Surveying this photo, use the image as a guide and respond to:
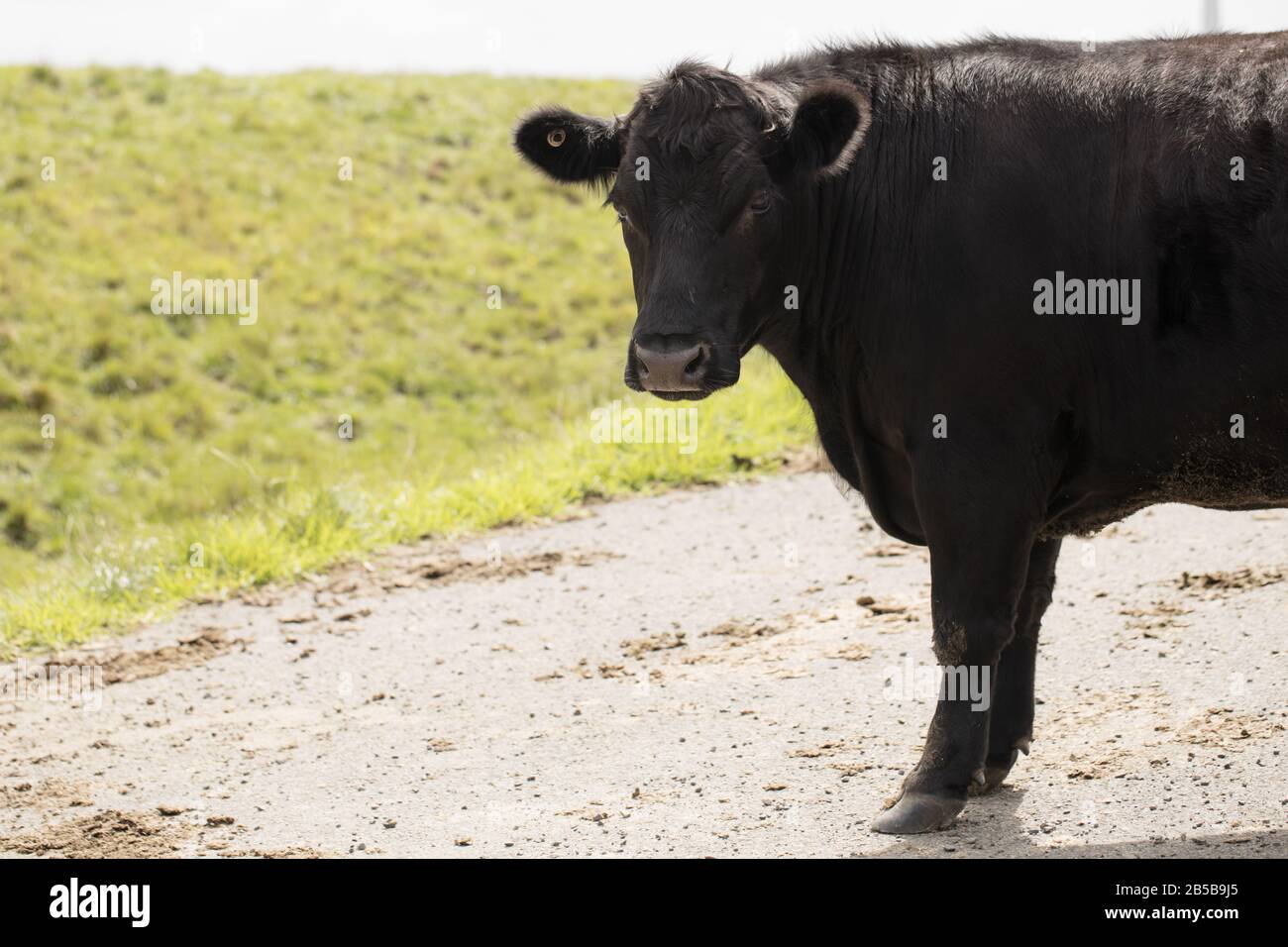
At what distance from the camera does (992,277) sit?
20.0 feet

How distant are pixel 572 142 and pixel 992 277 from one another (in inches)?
85.9

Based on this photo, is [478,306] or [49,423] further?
[478,306]

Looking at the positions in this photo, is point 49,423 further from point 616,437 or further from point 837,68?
point 837,68

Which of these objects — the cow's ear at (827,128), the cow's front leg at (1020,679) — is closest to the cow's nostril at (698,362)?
the cow's ear at (827,128)

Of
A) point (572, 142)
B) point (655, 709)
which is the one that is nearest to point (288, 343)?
point (655, 709)

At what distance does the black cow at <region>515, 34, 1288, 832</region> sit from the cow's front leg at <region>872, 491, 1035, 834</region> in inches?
0.5

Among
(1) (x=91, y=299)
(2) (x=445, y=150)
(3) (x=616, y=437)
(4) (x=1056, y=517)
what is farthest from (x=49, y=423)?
(4) (x=1056, y=517)

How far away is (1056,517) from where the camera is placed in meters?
6.42

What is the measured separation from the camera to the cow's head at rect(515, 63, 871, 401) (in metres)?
6.11

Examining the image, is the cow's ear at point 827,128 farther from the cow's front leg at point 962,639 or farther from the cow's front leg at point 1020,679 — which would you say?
the cow's front leg at point 1020,679

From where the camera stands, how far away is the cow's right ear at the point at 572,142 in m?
7.09

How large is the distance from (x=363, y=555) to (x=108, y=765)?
3863 mm

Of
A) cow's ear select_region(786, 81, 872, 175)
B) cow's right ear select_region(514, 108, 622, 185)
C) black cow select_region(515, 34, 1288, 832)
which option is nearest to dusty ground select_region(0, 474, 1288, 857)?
black cow select_region(515, 34, 1288, 832)

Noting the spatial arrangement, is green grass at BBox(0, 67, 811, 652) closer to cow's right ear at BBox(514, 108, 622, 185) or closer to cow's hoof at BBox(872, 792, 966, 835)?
cow's right ear at BBox(514, 108, 622, 185)
